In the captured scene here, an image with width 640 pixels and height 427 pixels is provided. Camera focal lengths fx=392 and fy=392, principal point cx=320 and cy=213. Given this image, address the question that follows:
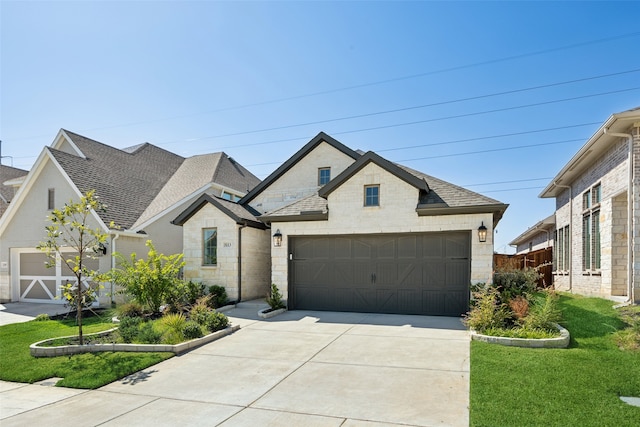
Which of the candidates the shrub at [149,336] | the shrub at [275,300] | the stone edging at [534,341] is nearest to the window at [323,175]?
the shrub at [275,300]

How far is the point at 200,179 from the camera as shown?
2003 centimetres

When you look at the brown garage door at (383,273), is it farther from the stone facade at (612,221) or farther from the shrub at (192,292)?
the stone facade at (612,221)

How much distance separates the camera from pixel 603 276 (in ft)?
40.3

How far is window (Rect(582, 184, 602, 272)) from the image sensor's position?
13.5 meters

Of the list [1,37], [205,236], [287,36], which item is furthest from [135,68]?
[205,236]

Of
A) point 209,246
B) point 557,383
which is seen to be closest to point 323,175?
point 209,246

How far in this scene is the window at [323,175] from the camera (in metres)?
16.7

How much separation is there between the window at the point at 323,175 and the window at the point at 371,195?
13.8 ft

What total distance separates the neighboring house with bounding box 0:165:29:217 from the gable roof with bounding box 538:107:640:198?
24.7m

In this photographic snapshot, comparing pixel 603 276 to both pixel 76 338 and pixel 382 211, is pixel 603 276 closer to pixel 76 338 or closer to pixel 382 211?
pixel 382 211

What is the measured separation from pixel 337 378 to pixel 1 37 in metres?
12.4

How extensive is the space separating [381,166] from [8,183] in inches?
784

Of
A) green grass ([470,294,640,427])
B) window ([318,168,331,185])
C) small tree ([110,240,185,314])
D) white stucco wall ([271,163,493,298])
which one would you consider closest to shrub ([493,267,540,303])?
white stucco wall ([271,163,493,298])

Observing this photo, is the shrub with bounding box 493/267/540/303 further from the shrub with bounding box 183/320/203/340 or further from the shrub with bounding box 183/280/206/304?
the shrub with bounding box 183/280/206/304
